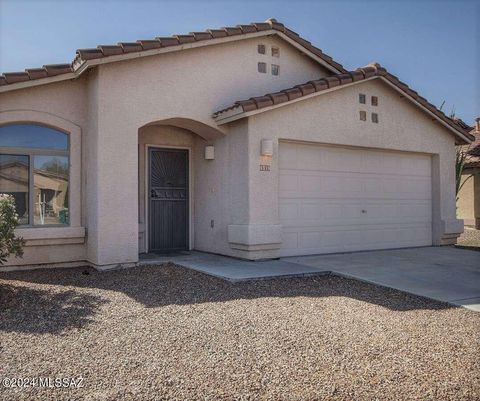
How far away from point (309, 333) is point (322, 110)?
6487 millimetres

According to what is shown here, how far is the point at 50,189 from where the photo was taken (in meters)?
8.78

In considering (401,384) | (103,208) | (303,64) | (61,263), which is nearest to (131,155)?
(103,208)

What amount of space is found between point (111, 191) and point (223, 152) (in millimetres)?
2680

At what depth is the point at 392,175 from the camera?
465 inches

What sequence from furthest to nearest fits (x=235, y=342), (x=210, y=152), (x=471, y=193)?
(x=471, y=193), (x=210, y=152), (x=235, y=342)

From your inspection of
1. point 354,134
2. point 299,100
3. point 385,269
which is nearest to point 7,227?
point 299,100

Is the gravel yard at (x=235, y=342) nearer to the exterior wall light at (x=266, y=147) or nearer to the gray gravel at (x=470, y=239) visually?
the exterior wall light at (x=266, y=147)

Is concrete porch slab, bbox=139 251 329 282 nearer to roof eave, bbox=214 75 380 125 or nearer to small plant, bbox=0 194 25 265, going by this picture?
small plant, bbox=0 194 25 265

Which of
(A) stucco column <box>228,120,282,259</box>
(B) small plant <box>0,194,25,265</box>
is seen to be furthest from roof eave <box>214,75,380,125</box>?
(B) small plant <box>0,194,25,265</box>

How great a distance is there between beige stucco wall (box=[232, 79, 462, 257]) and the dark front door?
2.46 meters

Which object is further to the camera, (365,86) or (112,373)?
(365,86)

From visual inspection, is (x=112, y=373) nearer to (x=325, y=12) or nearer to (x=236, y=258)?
(x=236, y=258)

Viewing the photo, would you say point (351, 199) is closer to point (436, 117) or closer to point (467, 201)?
point (436, 117)

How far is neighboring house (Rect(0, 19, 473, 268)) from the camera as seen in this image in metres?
8.55
